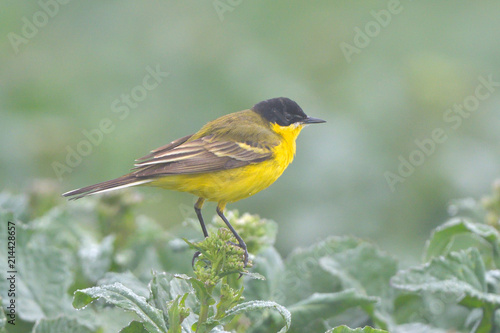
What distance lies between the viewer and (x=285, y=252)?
564 cm

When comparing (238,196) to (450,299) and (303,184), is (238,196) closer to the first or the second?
(450,299)

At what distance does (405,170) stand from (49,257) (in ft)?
13.6

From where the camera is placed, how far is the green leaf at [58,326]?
2387 millimetres

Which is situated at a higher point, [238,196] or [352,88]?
[352,88]

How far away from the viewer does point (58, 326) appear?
7.97ft

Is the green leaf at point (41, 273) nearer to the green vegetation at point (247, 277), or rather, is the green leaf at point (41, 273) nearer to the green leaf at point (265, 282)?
the green vegetation at point (247, 277)

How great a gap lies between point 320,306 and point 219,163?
0.91 m

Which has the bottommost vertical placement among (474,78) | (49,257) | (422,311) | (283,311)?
(422,311)

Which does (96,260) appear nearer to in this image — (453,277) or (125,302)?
(125,302)

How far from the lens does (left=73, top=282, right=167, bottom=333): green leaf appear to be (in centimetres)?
206

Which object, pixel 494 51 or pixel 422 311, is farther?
pixel 494 51

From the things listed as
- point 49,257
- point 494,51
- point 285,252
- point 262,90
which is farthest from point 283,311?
point 494,51

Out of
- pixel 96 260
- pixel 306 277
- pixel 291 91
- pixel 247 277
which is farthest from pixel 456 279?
pixel 291 91

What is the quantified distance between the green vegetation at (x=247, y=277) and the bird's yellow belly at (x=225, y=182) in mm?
238
